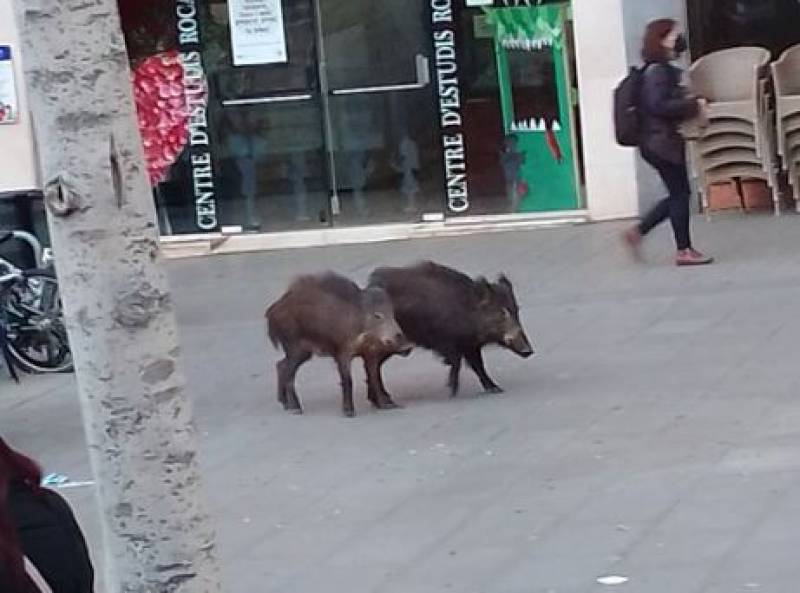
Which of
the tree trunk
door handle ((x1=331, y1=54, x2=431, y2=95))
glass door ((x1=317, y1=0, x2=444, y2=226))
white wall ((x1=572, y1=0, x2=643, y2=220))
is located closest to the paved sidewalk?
white wall ((x1=572, y1=0, x2=643, y2=220))

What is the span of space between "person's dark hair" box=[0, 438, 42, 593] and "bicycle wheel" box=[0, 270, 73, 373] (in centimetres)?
832

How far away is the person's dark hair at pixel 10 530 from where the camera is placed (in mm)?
3232

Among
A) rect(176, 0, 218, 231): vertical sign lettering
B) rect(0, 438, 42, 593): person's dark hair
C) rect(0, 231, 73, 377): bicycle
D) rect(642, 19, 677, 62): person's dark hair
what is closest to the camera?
rect(0, 438, 42, 593): person's dark hair

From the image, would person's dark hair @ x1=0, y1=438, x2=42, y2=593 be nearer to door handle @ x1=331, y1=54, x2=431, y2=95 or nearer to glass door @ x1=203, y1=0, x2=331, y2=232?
door handle @ x1=331, y1=54, x2=431, y2=95

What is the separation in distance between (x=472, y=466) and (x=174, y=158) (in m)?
8.81

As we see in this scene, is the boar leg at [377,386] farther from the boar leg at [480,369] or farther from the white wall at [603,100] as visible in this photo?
the white wall at [603,100]

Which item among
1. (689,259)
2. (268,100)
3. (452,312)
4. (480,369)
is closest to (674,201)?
(689,259)

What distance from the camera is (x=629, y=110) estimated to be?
13.1m

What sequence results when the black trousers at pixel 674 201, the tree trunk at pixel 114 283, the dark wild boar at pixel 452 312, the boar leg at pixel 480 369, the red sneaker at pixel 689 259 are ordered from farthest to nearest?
1. the red sneaker at pixel 689 259
2. the black trousers at pixel 674 201
3. the boar leg at pixel 480 369
4. the dark wild boar at pixel 452 312
5. the tree trunk at pixel 114 283

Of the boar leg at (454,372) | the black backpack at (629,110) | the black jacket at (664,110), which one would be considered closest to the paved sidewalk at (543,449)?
the boar leg at (454,372)

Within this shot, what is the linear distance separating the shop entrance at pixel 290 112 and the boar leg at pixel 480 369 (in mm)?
6446

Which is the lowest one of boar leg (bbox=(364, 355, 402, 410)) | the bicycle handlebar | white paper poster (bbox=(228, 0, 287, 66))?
boar leg (bbox=(364, 355, 402, 410))

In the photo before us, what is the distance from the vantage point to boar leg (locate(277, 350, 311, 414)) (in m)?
9.81

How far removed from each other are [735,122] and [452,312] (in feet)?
19.8
